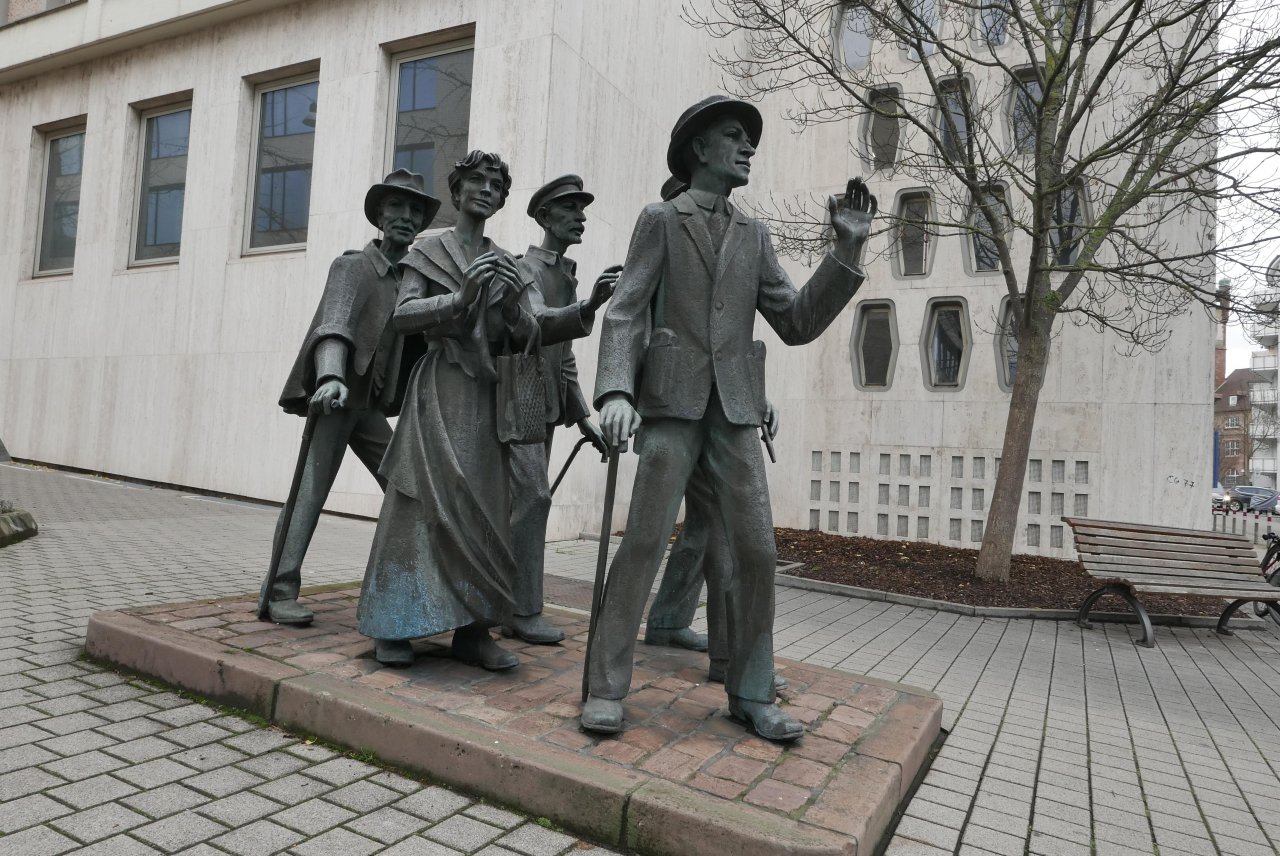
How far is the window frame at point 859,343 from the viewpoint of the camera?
42.7 feet

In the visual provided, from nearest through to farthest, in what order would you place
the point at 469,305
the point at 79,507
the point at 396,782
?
1. the point at 396,782
2. the point at 469,305
3. the point at 79,507

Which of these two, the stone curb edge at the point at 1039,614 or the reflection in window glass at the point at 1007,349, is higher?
the reflection in window glass at the point at 1007,349

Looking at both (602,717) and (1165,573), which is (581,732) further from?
(1165,573)

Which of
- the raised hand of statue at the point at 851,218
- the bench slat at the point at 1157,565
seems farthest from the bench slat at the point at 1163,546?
the raised hand of statue at the point at 851,218

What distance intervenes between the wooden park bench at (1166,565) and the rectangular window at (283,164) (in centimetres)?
1108

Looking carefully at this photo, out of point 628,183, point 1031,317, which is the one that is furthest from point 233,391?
point 1031,317

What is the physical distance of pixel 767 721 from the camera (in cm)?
316

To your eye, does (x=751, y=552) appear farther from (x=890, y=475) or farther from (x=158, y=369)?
(x=158, y=369)

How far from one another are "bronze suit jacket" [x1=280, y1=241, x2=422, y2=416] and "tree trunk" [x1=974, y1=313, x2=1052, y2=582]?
704cm

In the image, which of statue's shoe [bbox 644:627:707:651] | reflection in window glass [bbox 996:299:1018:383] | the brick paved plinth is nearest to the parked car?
reflection in window glass [bbox 996:299:1018:383]

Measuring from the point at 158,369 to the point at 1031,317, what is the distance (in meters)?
12.8

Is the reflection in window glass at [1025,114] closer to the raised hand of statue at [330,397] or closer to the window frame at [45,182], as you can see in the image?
the raised hand of statue at [330,397]

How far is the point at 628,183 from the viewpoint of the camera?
12086 millimetres

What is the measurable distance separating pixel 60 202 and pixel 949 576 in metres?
16.7
